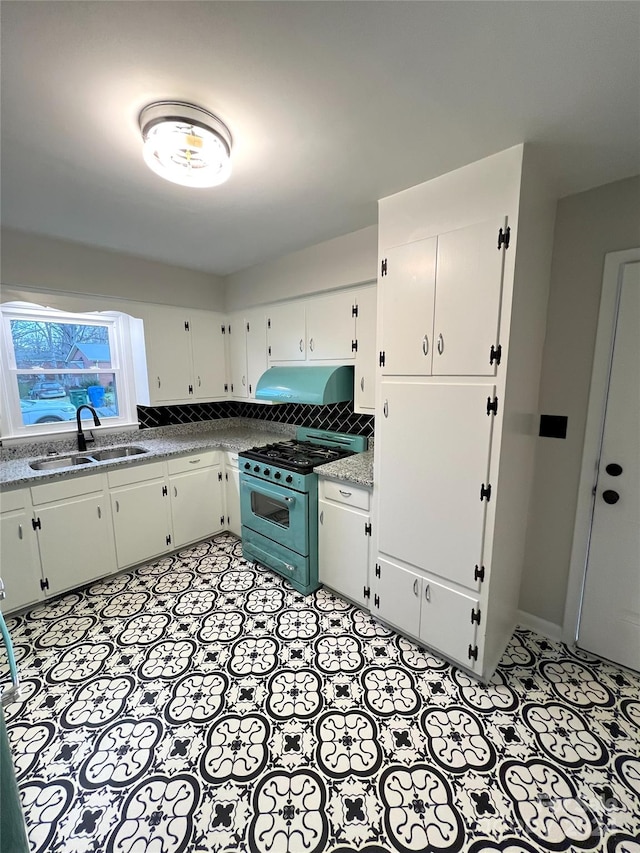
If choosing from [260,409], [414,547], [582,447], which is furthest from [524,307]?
[260,409]

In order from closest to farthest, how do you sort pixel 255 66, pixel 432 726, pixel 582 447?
1. pixel 255 66
2. pixel 432 726
3. pixel 582 447

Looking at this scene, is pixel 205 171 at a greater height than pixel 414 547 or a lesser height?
greater

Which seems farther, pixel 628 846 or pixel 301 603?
pixel 301 603

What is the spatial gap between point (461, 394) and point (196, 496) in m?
2.46

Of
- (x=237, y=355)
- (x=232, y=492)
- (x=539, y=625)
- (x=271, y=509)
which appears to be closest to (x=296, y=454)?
(x=271, y=509)

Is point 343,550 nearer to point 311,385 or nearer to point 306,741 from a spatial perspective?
point 306,741

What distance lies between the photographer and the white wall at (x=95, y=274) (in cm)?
243

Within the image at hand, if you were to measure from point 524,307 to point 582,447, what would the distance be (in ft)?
2.94

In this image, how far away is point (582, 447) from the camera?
196 cm

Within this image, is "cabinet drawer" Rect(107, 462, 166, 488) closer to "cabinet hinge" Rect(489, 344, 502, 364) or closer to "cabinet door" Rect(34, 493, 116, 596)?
"cabinet door" Rect(34, 493, 116, 596)

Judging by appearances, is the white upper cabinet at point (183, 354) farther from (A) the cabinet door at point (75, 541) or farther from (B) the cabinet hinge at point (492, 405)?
(B) the cabinet hinge at point (492, 405)

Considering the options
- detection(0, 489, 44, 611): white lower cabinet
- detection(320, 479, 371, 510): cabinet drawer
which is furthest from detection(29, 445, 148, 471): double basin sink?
detection(320, 479, 371, 510): cabinet drawer

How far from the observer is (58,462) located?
276 cm

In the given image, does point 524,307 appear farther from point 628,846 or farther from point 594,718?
point 628,846
